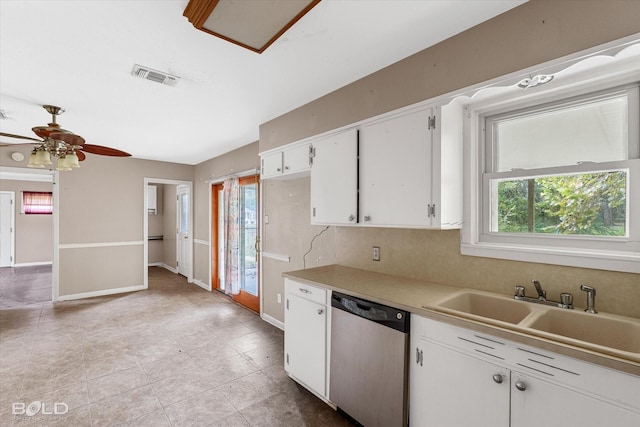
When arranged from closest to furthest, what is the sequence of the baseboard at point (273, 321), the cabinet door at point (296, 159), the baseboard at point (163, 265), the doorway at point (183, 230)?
the cabinet door at point (296, 159)
the baseboard at point (273, 321)
the doorway at point (183, 230)
the baseboard at point (163, 265)

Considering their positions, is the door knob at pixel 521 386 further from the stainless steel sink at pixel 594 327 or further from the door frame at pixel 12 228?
the door frame at pixel 12 228

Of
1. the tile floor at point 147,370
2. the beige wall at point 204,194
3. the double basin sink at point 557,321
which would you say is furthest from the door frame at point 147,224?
the double basin sink at point 557,321

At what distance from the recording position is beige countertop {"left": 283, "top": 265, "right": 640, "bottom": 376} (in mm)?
1092

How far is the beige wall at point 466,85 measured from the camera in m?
1.42

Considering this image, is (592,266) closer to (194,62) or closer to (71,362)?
(194,62)

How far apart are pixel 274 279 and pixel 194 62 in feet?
8.47

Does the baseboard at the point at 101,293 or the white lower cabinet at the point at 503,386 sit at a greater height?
the white lower cabinet at the point at 503,386

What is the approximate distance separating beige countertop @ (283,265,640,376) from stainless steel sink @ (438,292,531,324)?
6 cm

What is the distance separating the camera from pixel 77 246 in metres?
5.09

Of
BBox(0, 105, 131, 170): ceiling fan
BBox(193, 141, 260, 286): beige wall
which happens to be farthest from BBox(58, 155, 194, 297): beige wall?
BBox(0, 105, 131, 170): ceiling fan

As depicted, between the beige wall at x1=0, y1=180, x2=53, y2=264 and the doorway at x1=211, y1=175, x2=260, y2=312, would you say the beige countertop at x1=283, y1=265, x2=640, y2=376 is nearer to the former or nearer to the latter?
the doorway at x1=211, y1=175, x2=260, y2=312

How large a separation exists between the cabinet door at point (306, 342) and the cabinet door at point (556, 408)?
123cm

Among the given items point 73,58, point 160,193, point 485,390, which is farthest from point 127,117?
point 160,193

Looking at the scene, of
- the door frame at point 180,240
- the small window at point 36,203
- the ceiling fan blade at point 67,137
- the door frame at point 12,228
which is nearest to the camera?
the ceiling fan blade at point 67,137
